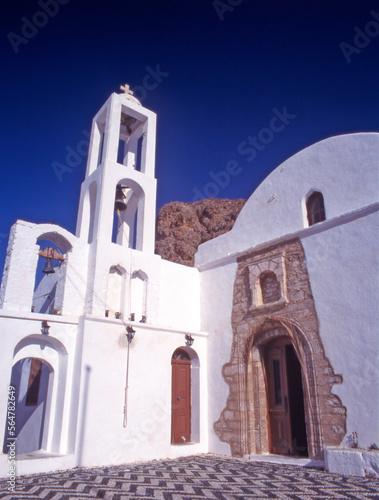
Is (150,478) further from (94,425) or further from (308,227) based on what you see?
(308,227)

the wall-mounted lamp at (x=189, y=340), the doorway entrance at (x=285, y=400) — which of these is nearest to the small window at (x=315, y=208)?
the doorway entrance at (x=285, y=400)

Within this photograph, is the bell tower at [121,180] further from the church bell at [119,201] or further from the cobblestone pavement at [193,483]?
the cobblestone pavement at [193,483]

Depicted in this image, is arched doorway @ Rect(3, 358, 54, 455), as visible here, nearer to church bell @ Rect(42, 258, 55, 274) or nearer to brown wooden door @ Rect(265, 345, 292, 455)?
church bell @ Rect(42, 258, 55, 274)

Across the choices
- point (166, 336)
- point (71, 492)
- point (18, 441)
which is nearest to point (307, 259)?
point (166, 336)

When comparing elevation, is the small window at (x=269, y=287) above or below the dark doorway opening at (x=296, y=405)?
above

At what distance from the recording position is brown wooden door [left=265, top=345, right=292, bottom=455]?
8.34m

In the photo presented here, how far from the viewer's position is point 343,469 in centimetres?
639

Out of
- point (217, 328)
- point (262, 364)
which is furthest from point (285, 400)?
point (217, 328)

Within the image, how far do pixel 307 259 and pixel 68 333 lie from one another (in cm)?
525

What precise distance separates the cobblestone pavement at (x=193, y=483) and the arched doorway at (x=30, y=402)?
14.7ft

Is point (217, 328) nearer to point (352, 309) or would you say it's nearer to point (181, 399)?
point (181, 399)

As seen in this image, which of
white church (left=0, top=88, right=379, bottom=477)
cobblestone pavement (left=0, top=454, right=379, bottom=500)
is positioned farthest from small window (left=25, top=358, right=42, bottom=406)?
cobblestone pavement (left=0, top=454, right=379, bottom=500)

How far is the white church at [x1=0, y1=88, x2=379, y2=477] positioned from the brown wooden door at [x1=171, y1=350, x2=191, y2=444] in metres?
0.03

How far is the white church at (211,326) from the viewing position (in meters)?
7.29
